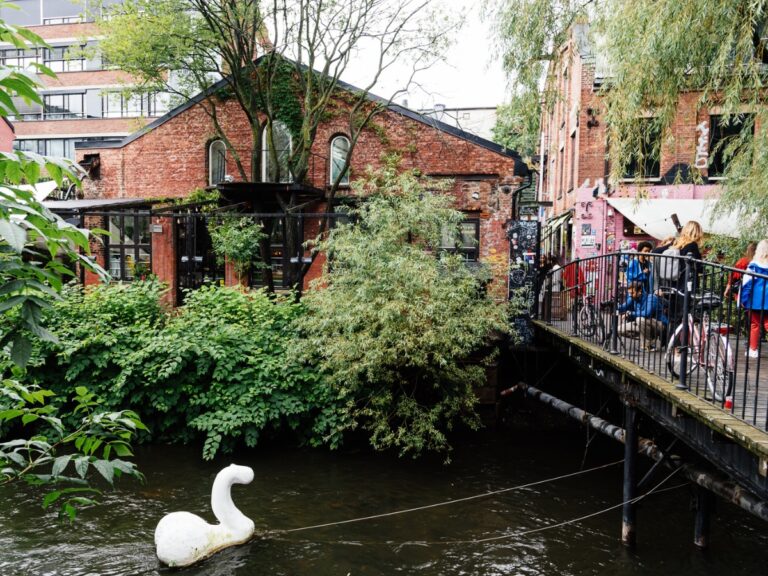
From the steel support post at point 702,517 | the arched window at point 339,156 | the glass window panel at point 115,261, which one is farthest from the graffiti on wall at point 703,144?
the glass window panel at point 115,261

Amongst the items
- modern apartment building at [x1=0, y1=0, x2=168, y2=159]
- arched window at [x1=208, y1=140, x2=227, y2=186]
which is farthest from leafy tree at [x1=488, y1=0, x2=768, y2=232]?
modern apartment building at [x1=0, y1=0, x2=168, y2=159]

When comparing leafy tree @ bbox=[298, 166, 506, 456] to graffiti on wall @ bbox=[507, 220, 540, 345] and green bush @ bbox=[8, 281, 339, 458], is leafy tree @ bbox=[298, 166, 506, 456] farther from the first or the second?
graffiti on wall @ bbox=[507, 220, 540, 345]

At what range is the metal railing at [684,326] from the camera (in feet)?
20.3

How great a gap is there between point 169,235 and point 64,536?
27.6 feet

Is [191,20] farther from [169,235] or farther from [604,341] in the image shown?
[604,341]

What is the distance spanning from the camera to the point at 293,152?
19.5 meters

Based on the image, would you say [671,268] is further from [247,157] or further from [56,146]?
[56,146]

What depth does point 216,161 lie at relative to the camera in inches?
840

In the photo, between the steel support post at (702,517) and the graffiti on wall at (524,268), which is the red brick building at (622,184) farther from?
the steel support post at (702,517)

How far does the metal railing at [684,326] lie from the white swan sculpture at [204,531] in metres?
5.64

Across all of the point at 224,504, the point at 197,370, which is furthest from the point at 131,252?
the point at 224,504

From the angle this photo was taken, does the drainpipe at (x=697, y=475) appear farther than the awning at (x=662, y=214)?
No

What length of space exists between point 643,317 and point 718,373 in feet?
7.32

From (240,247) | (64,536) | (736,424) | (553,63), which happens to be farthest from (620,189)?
(64,536)
